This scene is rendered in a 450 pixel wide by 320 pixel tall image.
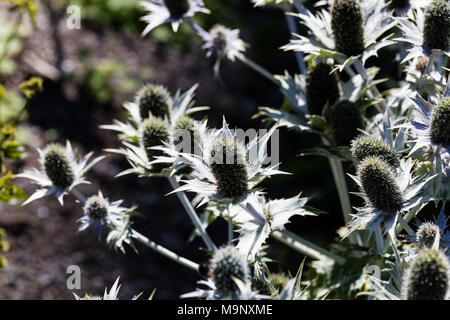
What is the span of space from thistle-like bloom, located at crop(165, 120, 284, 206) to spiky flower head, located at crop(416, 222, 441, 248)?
0.51 metres

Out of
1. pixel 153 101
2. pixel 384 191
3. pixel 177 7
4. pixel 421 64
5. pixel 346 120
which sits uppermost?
pixel 177 7

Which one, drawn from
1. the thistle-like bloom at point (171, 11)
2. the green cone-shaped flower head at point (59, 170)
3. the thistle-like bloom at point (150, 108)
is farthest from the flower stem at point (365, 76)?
the green cone-shaped flower head at point (59, 170)

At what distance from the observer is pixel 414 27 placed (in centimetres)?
191

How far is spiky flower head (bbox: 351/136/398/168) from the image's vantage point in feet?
5.59

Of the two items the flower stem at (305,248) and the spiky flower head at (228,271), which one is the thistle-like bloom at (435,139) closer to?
the flower stem at (305,248)

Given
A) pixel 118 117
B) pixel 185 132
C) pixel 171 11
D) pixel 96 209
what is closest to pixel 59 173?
pixel 96 209

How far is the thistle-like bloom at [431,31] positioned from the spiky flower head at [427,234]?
2.07 feet

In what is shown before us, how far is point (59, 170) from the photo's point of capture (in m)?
2.17

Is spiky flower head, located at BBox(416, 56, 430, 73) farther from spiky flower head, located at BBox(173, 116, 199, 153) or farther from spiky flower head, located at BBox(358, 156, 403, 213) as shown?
spiky flower head, located at BBox(173, 116, 199, 153)

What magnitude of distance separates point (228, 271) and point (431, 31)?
1.18 meters

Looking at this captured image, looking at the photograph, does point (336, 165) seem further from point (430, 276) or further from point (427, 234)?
point (430, 276)

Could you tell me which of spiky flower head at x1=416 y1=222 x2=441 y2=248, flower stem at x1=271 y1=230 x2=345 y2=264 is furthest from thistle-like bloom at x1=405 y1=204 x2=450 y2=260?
flower stem at x1=271 y1=230 x2=345 y2=264
